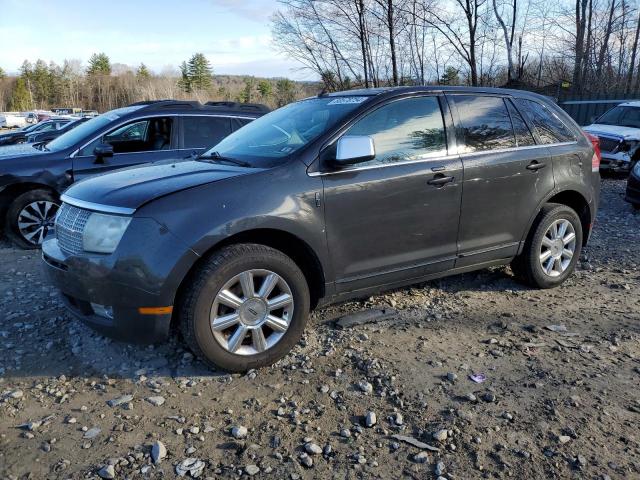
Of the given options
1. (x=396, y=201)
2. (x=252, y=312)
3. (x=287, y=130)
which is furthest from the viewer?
(x=287, y=130)

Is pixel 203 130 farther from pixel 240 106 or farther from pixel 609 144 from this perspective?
pixel 609 144

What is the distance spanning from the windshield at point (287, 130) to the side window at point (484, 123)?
883mm

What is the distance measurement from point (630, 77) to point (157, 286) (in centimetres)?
2607

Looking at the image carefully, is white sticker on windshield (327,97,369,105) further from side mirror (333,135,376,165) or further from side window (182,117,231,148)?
side window (182,117,231,148)

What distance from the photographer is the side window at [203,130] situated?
695 cm

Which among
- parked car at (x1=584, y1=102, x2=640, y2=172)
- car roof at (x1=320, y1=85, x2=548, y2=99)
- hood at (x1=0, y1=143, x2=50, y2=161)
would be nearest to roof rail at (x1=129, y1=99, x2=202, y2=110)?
hood at (x1=0, y1=143, x2=50, y2=161)

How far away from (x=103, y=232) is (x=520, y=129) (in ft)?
11.4

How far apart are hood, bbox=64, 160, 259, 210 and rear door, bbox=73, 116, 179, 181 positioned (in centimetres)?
291

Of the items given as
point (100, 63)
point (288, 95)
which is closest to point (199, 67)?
point (100, 63)

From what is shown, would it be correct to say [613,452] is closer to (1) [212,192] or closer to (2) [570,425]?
(2) [570,425]

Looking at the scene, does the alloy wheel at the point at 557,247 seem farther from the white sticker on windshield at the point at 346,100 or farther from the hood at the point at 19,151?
the hood at the point at 19,151

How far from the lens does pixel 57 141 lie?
6.88m

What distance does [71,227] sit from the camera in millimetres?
3330

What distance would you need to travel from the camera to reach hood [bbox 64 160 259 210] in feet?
10.3
